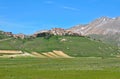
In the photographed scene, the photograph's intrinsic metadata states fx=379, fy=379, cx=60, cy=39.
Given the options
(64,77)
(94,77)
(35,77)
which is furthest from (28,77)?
(94,77)

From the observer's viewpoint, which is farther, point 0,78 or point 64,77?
point 64,77

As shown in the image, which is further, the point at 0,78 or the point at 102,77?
the point at 102,77

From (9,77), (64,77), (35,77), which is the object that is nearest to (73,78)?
(64,77)

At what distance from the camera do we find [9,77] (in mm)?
73500

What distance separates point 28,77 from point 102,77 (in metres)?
14.9

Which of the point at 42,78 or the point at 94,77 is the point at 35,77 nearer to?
the point at 42,78

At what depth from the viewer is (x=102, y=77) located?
3014 inches

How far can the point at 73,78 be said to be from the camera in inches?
2923

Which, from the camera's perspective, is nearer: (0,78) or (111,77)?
(0,78)

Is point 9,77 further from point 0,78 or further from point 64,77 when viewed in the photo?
point 64,77

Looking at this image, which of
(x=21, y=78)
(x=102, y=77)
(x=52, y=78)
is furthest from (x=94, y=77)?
(x=21, y=78)

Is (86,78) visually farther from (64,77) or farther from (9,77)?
(9,77)

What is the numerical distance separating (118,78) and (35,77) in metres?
16.4

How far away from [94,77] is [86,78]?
8.88 ft
